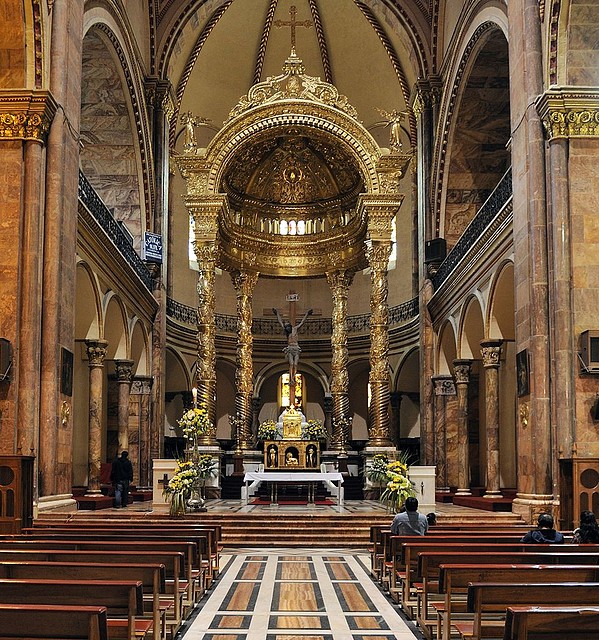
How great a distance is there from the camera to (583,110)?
14828 mm

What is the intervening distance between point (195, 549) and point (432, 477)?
8722mm

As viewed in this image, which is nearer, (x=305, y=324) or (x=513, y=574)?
(x=513, y=574)

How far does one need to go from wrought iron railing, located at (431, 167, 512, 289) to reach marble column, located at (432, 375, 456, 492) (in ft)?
8.98

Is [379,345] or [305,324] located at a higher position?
[305,324]

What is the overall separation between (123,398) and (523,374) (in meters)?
12.4

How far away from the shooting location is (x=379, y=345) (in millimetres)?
24094

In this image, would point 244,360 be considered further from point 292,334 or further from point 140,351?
point 140,351

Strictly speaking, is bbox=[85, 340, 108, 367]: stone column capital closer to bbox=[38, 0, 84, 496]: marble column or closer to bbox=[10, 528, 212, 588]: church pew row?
bbox=[38, 0, 84, 496]: marble column

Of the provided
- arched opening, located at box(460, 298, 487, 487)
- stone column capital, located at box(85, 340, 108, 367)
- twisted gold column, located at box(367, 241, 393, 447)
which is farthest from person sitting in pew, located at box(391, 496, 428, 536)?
arched opening, located at box(460, 298, 487, 487)

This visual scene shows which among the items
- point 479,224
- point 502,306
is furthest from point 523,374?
point 479,224

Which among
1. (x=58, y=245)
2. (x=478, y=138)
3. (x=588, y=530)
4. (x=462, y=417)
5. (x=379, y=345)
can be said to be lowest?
(x=588, y=530)

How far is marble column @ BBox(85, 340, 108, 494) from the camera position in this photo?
20828mm

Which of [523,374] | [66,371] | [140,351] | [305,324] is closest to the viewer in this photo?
[523,374]

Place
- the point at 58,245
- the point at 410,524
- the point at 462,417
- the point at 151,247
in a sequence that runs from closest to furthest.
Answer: the point at 410,524
the point at 58,245
the point at 462,417
the point at 151,247
